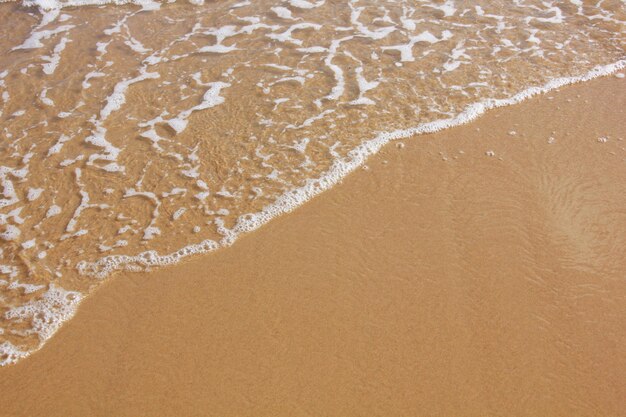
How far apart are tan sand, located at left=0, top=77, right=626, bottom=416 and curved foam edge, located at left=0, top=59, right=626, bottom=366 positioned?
10 cm

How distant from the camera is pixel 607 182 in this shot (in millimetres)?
4457

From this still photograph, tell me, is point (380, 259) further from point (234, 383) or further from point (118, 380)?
point (118, 380)

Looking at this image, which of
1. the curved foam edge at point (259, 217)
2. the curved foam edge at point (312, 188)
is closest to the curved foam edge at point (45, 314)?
the curved foam edge at point (259, 217)

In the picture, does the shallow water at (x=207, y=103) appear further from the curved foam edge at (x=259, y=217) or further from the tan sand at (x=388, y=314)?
the tan sand at (x=388, y=314)

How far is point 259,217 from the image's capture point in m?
4.27

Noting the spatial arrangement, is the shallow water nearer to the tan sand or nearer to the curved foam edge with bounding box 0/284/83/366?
the curved foam edge with bounding box 0/284/83/366

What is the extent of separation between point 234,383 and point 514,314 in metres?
1.86

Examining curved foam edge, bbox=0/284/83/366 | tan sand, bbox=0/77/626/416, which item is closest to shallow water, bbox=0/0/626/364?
curved foam edge, bbox=0/284/83/366

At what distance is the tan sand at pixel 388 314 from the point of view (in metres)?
3.07

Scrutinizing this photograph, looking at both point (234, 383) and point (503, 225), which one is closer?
point (234, 383)

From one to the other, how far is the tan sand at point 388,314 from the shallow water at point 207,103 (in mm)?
340

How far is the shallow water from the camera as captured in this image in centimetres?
414

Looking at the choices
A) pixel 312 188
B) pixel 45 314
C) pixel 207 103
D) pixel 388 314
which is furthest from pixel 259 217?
pixel 207 103

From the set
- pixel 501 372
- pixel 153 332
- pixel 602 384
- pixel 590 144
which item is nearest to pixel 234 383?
pixel 153 332
